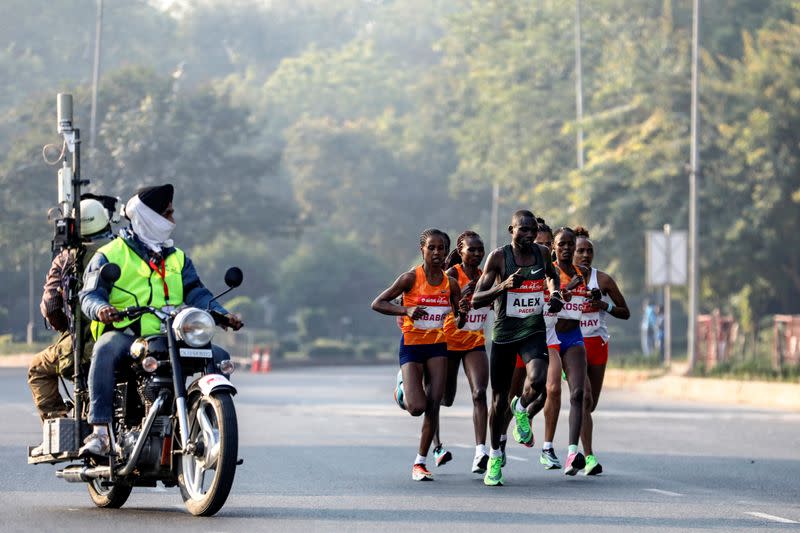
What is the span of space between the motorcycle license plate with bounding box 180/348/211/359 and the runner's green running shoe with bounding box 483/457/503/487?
3.67 metres

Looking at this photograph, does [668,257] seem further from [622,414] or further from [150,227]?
[150,227]

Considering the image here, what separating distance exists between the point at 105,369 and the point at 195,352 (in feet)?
1.91

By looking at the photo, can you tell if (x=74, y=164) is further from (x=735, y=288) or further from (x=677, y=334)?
(x=677, y=334)

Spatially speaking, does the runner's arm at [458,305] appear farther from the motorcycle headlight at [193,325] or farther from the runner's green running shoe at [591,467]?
the motorcycle headlight at [193,325]

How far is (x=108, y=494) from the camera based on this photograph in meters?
11.7

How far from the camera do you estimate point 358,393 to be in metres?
34.6

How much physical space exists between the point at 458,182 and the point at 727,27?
31.1 meters

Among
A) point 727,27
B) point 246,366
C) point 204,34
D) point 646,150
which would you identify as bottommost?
point 246,366

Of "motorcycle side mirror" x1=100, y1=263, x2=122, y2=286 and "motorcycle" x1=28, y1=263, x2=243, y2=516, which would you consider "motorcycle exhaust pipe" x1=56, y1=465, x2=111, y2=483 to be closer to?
"motorcycle" x1=28, y1=263, x2=243, y2=516

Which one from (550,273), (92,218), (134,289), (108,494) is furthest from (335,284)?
(134,289)

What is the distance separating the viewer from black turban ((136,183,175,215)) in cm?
1136

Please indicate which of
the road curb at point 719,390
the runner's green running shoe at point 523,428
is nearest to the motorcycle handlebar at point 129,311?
the runner's green running shoe at point 523,428

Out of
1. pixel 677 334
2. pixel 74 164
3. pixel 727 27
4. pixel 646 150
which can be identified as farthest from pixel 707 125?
pixel 74 164

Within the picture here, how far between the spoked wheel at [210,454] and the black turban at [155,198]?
1292 millimetres
